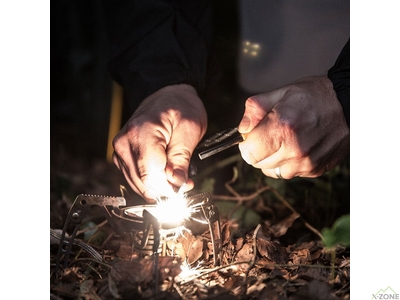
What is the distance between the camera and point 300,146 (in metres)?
0.99

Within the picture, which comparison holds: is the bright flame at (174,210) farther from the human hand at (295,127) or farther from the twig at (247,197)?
the twig at (247,197)

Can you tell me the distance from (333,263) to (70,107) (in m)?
0.64

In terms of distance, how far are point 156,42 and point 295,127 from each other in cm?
40

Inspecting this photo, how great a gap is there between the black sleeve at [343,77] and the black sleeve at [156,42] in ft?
0.99

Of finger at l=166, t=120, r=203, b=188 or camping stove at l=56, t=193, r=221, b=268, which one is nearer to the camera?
camping stove at l=56, t=193, r=221, b=268

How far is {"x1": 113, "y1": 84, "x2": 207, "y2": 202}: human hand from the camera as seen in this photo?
0.94m

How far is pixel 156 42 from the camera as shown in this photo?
3.86 ft

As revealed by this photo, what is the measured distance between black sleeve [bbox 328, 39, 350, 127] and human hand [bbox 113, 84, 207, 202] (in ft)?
0.93

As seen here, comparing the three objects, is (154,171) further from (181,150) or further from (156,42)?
(156,42)

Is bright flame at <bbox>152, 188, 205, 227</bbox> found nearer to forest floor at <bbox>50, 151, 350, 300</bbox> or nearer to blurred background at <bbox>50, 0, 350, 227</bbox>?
forest floor at <bbox>50, 151, 350, 300</bbox>
